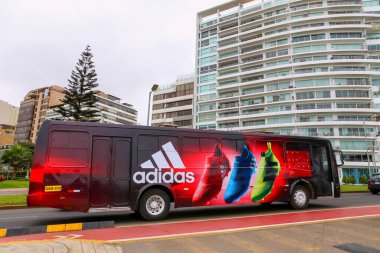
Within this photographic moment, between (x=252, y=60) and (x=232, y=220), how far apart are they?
2605 inches

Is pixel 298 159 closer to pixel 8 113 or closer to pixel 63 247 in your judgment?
pixel 63 247

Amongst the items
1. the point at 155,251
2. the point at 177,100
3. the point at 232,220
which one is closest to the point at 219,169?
the point at 232,220

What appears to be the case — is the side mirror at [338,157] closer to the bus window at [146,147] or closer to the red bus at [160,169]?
the red bus at [160,169]

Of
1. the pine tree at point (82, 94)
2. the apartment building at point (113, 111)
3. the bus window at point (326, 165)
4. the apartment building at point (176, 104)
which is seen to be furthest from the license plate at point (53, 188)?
the apartment building at point (113, 111)

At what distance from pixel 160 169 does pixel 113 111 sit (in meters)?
98.7

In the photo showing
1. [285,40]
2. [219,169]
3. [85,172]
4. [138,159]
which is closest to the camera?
[85,172]

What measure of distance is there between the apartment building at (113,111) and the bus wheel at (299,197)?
90.4 meters

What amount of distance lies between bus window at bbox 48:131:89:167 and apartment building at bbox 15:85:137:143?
92921 mm

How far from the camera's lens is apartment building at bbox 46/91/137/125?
97.5 metres

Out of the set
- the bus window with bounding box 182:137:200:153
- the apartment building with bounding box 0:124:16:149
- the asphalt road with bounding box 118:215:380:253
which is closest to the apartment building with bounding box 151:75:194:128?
the bus window with bounding box 182:137:200:153

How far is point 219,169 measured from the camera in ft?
33.1

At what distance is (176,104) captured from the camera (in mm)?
74812

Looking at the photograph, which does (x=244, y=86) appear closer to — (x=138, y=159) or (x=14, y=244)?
(x=138, y=159)

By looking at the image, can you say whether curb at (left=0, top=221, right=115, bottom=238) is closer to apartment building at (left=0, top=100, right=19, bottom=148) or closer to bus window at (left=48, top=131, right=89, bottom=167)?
bus window at (left=48, top=131, right=89, bottom=167)
